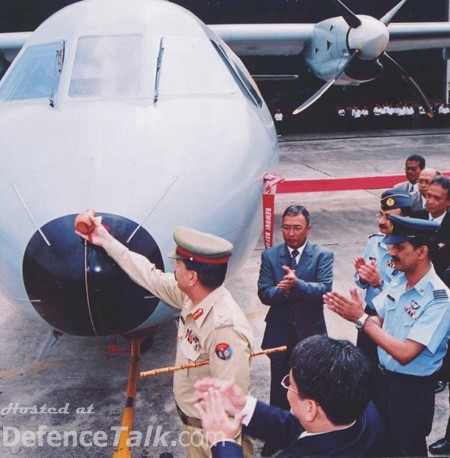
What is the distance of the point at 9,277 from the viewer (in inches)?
133

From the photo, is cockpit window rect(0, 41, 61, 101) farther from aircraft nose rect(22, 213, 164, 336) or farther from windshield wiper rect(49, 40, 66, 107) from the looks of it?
aircraft nose rect(22, 213, 164, 336)

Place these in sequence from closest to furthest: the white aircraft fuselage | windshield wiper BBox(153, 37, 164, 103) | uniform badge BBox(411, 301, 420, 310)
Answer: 1. uniform badge BBox(411, 301, 420, 310)
2. the white aircraft fuselage
3. windshield wiper BBox(153, 37, 164, 103)

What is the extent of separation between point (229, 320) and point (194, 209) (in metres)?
1.08

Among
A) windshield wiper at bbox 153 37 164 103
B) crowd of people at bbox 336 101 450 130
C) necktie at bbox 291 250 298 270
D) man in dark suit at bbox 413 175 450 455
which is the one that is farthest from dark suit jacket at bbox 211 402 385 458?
crowd of people at bbox 336 101 450 130

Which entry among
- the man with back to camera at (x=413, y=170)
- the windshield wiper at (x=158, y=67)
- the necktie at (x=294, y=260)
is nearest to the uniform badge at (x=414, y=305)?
the necktie at (x=294, y=260)

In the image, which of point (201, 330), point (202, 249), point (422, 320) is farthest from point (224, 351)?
point (422, 320)

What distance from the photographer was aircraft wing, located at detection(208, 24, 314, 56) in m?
11.4

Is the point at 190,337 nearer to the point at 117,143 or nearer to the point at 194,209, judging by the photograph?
the point at 194,209

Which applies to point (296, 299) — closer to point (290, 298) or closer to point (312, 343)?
point (290, 298)

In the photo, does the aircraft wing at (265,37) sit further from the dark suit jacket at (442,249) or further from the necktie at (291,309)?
the necktie at (291,309)

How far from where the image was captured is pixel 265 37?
38.8 feet

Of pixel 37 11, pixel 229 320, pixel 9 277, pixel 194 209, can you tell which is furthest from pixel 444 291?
pixel 37 11

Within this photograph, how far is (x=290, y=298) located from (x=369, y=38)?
838cm

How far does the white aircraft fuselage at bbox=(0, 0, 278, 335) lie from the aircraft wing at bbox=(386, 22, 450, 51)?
9.35 meters
